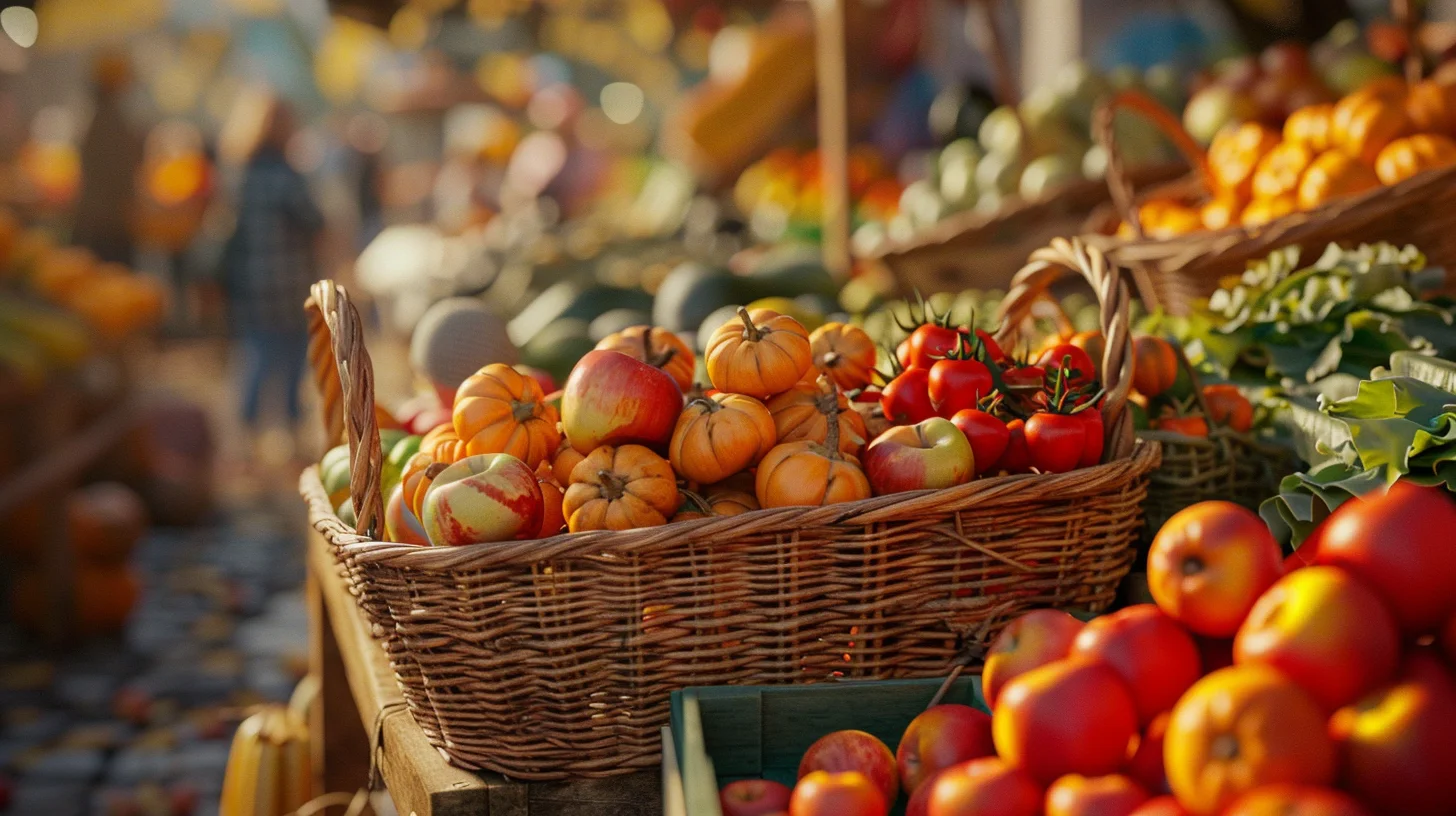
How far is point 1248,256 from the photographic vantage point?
7.27ft

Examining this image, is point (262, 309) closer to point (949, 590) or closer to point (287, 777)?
point (287, 777)

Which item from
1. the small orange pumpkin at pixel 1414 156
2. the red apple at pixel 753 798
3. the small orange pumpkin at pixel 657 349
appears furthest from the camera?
the small orange pumpkin at pixel 1414 156

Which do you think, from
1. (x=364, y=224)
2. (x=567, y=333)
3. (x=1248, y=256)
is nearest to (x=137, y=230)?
(x=364, y=224)

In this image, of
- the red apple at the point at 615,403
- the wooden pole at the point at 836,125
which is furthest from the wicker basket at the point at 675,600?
the wooden pole at the point at 836,125

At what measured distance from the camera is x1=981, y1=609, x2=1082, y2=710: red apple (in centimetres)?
109

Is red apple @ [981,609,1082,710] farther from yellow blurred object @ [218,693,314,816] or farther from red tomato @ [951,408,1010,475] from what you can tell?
yellow blurred object @ [218,693,314,816]

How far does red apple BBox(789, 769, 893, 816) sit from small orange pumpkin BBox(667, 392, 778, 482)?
521 mm

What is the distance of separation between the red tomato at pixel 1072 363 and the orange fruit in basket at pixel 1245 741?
80cm

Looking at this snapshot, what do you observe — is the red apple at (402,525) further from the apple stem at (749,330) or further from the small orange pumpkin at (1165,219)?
the small orange pumpkin at (1165,219)

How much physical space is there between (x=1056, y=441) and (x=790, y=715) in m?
0.49

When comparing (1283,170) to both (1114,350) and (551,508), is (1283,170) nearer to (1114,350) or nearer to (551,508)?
(1114,350)

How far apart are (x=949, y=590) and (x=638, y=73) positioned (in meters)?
12.2

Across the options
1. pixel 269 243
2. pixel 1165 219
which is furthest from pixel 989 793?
pixel 269 243

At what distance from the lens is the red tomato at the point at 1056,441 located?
1.44m
